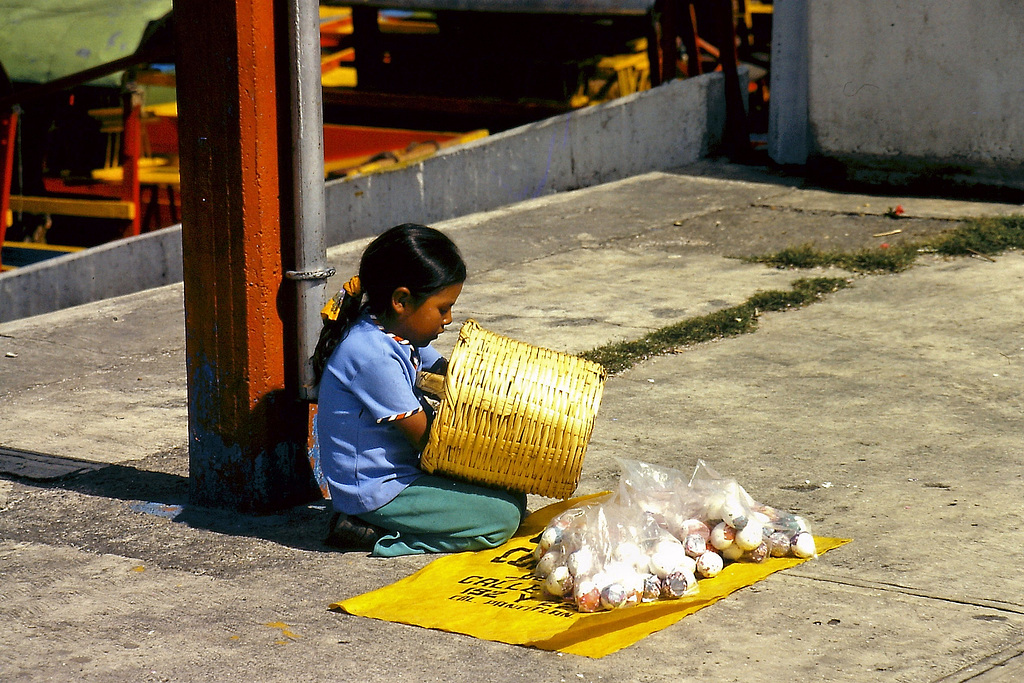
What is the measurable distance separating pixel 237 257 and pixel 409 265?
1.84 feet

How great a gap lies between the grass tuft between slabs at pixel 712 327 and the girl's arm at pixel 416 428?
1.87 m

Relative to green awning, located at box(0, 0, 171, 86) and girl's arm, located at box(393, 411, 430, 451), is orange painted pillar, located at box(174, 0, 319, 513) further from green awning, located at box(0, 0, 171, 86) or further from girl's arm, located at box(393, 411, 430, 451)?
green awning, located at box(0, 0, 171, 86)

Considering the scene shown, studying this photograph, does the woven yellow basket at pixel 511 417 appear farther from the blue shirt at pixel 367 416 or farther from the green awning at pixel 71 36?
the green awning at pixel 71 36

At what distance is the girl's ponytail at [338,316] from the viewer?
12.3 ft

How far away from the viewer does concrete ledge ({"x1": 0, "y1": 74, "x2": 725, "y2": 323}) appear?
297 inches

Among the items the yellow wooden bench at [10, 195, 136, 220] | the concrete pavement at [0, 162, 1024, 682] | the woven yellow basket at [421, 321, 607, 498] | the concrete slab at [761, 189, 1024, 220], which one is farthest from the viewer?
the yellow wooden bench at [10, 195, 136, 220]

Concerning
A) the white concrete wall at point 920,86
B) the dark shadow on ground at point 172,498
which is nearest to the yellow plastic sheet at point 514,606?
the dark shadow on ground at point 172,498

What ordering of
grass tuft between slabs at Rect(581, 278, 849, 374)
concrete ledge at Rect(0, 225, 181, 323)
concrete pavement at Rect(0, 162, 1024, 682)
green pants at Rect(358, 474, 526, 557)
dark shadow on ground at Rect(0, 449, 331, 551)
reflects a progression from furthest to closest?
1. concrete ledge at Rect(0, 225, 181, 323)
2. grass tuft between slabs at Rect(581, 278, 849, 374)
3. dark shadow on ground at Rect(0, 449, 331, 551)
4. green pants at Rect(358, 474, 526, 557)
5. concrete pavement at Rect(0, 162, 1024, 682)

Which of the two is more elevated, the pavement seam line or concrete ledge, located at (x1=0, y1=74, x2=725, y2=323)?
concrete ledge, located at (x1=0, y1=74, x2=725, y2=323)

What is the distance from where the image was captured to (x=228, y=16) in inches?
147

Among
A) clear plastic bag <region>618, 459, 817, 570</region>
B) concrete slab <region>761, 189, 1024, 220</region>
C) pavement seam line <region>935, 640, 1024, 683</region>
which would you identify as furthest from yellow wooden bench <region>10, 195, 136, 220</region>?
pavement seam line <region>935, 640, 1024, 683</region>

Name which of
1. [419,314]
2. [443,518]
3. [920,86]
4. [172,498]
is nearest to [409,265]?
[419,314]

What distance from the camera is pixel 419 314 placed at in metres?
3.67

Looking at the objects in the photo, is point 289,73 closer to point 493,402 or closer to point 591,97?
point 493,402
